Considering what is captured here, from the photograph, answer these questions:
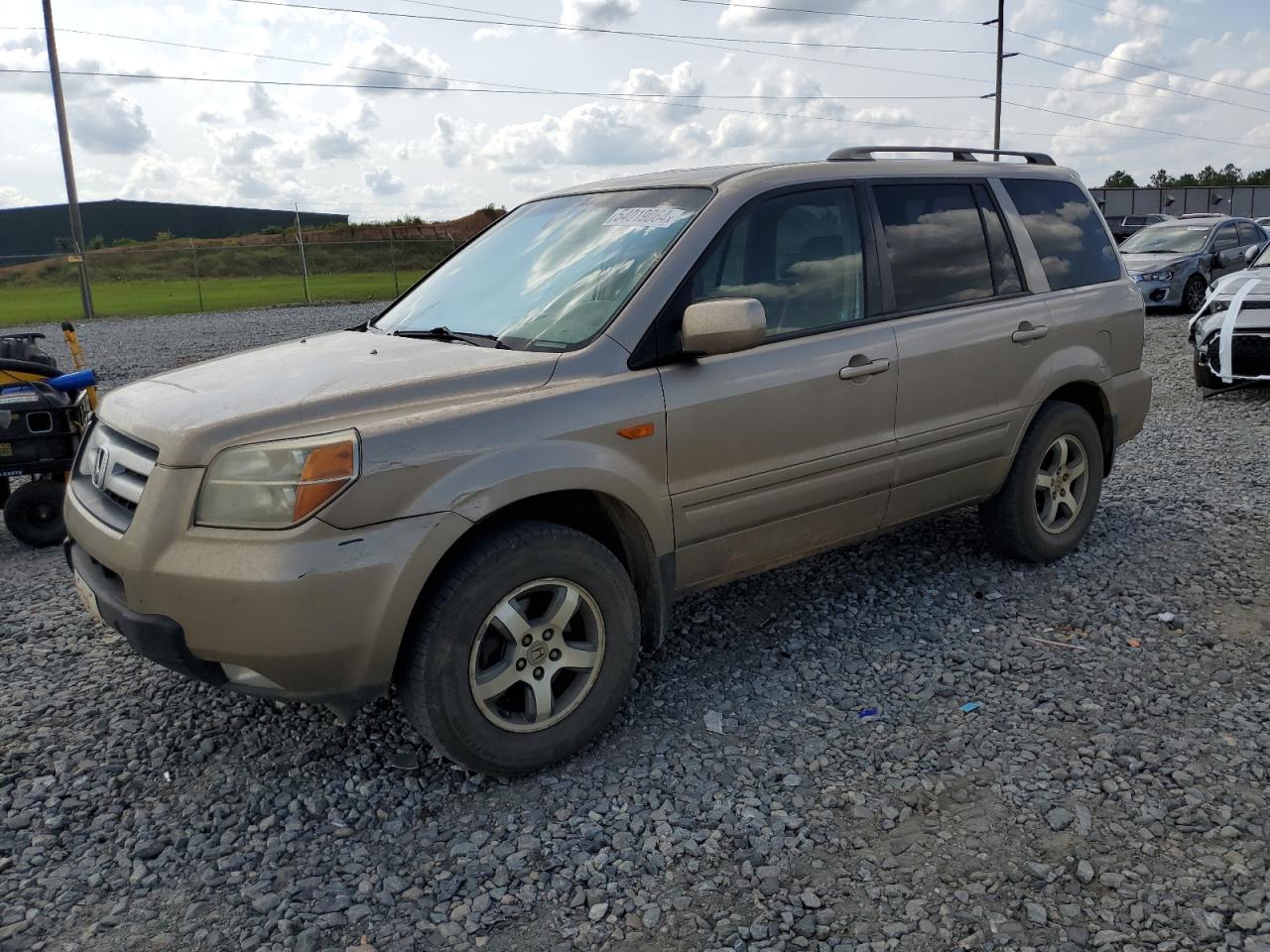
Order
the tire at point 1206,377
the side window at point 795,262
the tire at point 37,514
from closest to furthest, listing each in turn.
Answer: the side window at point 795,262, the tire at point 37,514, the tire at point 1206,377

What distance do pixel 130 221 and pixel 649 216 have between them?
70650 mm

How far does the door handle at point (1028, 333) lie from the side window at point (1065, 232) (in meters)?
0.28

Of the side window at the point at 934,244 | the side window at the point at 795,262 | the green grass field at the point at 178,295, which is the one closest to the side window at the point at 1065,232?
the side window at the point at 934,244

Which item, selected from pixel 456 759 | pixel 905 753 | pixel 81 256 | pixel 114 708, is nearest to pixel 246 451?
pixel 456 759

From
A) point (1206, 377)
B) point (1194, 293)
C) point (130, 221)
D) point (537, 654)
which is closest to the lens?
point (537, 654)

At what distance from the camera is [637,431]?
3367 mm

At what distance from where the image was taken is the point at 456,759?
3.16m

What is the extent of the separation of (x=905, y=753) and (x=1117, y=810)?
2.14 ft

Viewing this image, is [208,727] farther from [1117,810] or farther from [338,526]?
[1117,810]

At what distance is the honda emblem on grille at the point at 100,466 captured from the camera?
3357 mm

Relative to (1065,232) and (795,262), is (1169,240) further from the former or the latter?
(795,262)

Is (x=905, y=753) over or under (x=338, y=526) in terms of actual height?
under

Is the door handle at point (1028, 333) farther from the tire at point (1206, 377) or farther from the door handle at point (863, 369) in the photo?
the tire at point (1206, 377)

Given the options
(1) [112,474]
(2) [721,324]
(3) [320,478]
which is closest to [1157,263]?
(2) [721,324]
